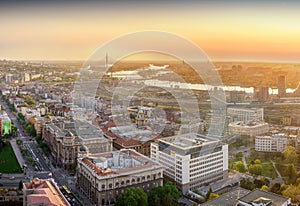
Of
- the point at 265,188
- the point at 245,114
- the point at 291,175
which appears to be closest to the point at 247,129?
the point at 245,114

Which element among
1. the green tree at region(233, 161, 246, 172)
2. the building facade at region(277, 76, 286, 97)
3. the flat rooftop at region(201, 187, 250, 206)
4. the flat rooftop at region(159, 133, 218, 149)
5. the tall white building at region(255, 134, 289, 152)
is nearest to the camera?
the flat rooftop at region(201, 187, 250, 206)

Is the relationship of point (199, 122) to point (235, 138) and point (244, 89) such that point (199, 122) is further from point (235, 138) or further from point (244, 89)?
point (244, 89)

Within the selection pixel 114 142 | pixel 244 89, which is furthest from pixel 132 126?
pixel 244 89

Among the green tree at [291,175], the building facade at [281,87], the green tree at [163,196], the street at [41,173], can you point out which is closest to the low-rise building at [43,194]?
the street at [41,173]

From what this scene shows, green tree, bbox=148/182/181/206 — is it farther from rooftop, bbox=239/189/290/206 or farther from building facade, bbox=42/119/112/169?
building facade, bbox=42/119/112/169

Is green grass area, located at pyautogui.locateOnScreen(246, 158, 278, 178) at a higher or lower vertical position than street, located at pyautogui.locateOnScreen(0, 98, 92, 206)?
higher

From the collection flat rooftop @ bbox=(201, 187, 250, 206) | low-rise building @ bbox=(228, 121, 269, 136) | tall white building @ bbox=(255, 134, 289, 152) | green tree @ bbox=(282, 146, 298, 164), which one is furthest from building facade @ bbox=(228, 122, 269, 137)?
flat rooftop @ bbox=(201, 187, 250, 206)
